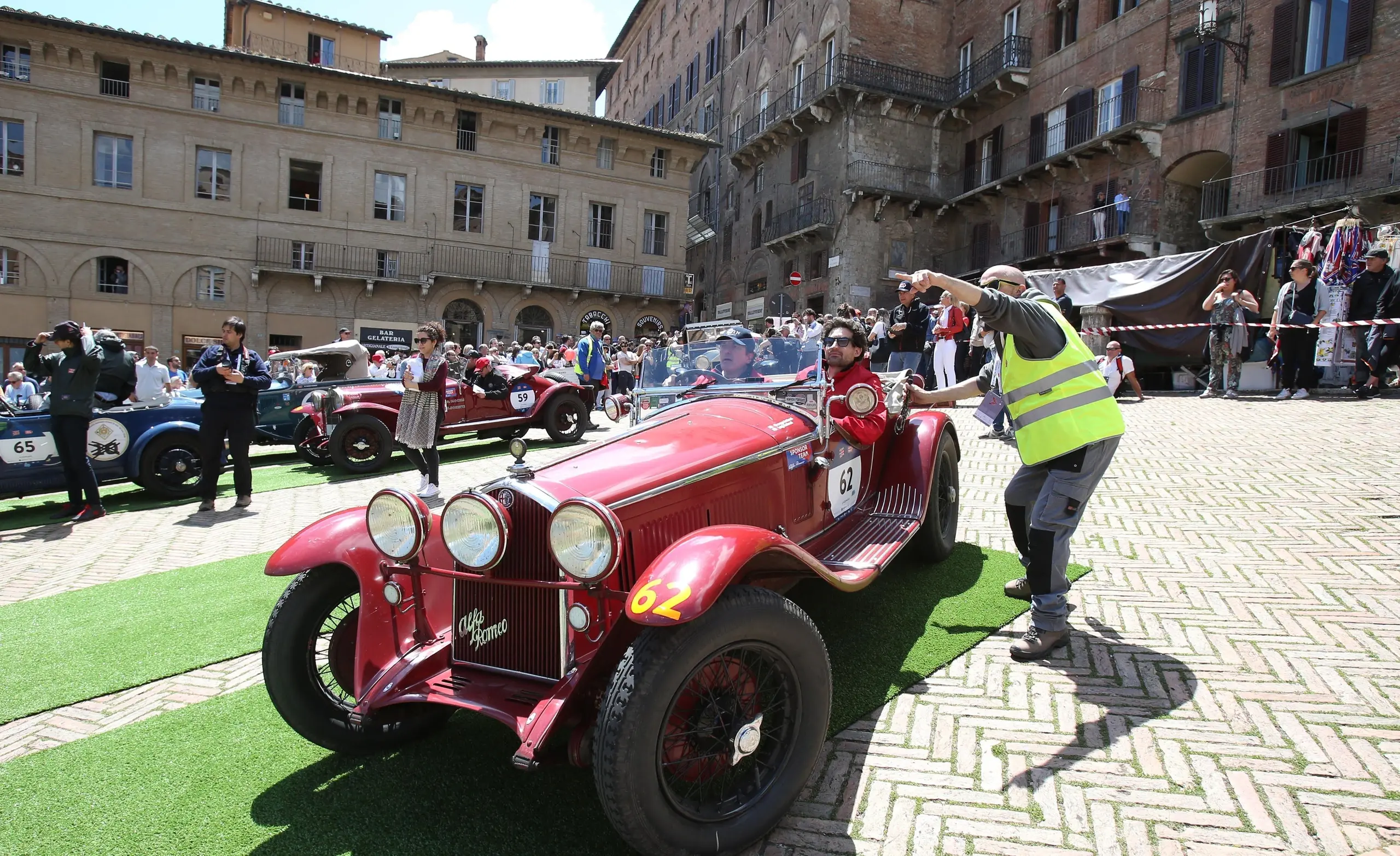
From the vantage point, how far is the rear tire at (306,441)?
10.6 m

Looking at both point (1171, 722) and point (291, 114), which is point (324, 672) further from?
point (291, 114)

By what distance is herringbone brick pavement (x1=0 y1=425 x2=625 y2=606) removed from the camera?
5809mm

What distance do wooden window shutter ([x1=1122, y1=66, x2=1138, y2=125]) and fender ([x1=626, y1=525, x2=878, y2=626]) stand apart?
79.2 ft

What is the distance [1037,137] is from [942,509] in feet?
81.0

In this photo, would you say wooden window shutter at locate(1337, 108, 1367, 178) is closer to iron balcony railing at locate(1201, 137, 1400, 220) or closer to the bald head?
iron balcony railing at locate(1201, 137, 1400, 220)

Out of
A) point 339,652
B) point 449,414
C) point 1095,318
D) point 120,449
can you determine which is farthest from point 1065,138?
point 339,652

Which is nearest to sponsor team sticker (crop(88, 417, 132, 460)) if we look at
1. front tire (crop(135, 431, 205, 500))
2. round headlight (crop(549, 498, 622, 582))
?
front tire (crop(135, 431, 205, 500))

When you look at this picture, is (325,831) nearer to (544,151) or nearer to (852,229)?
(852,229)

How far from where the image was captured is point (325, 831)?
8.29 ft

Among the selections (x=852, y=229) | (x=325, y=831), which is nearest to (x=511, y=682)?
(x=325, y=831)

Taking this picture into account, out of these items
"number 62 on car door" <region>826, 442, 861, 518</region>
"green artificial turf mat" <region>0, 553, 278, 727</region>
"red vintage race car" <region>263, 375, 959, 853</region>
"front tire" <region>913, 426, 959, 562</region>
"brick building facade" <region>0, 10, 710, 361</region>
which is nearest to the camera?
"red vintage race car" <region>263, 375, 959, 853</region>

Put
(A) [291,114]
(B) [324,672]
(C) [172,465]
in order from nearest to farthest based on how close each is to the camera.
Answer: (B) [324,672] < (C) [172,465] < (A) [291,114]

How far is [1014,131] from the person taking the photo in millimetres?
26375

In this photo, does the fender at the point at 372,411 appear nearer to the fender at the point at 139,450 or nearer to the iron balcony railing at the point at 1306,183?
the fender at the point at 139,450
